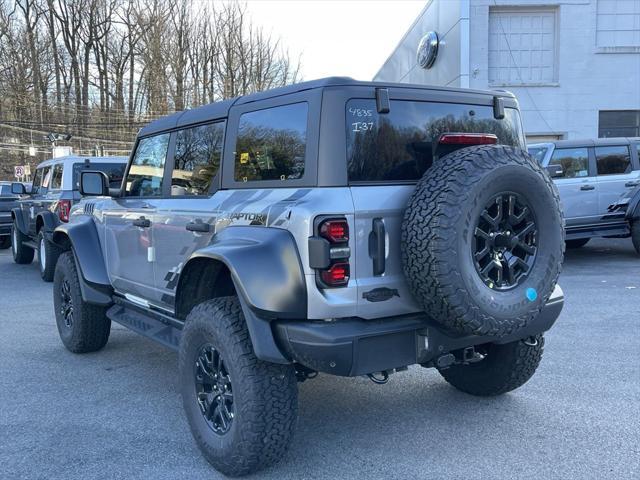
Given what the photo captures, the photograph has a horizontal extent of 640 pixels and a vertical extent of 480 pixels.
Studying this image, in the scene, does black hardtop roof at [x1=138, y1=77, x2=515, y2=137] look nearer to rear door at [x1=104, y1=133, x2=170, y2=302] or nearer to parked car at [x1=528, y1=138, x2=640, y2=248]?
rear door at [x1=104, y1=133, x2=170, y2=302]

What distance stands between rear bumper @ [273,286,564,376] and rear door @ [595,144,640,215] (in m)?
7.99

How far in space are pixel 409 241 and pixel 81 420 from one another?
2550 millimetres

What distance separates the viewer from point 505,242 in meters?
2.92

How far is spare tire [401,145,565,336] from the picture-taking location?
2684mm

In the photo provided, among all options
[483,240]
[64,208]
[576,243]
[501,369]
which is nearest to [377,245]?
[483,240]

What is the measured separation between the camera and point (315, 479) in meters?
3.05

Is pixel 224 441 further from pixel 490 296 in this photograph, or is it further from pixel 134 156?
pixel 134 156

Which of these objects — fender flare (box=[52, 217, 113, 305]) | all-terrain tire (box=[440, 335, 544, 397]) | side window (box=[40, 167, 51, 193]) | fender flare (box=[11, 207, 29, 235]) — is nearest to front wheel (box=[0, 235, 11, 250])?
fender flare (box=[11, 207, 29, 235])

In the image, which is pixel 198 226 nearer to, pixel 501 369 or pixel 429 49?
pixel 501 369

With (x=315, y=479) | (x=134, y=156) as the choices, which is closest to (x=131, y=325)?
(x=134, y=156)

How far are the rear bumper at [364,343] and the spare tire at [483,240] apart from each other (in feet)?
0.51

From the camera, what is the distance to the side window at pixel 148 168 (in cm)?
435

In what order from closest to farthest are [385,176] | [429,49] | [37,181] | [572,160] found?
[385,176]
[572,160]
[37,181]
[429,49]

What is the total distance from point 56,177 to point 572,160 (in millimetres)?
8625
